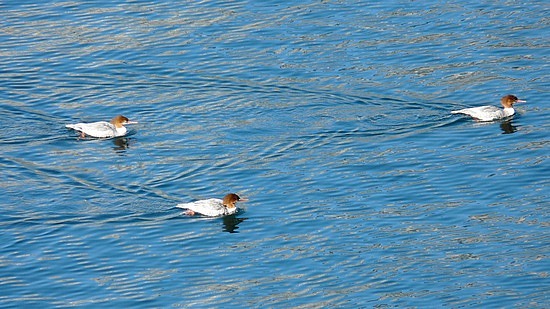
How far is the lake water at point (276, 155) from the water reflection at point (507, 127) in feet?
0.27

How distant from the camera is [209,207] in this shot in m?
22.7

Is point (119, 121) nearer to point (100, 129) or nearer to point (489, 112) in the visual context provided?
point (100, 129)

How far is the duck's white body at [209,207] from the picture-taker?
22.6 metres

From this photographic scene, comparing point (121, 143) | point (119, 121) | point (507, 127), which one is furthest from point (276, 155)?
point (507, 127)

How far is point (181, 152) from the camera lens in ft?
84.8

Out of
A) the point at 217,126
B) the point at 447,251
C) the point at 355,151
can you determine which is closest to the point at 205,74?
the point at 217,126

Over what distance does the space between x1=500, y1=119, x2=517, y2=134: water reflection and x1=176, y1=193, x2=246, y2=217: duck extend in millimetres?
7210

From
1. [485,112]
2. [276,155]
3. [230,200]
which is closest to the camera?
[230,200]

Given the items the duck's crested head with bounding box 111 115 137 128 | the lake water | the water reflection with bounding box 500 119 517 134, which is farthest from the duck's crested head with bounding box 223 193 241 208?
the water reflection with bounding box 500 119 517 134

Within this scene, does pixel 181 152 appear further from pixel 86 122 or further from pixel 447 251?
pixel 447 251

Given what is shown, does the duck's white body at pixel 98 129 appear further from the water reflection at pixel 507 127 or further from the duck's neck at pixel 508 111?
the duck's neck at pixel 508 111

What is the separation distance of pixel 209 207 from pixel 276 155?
3.31m

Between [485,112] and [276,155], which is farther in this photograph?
[485,112]

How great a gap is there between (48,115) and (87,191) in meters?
4.63
